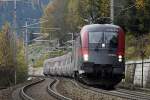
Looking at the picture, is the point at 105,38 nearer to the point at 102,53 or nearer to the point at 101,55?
the point at 102,53

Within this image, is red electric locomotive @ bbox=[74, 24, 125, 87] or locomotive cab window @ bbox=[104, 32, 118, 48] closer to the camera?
red electric locomotive @ bbox=[74, 24, 125, 87]

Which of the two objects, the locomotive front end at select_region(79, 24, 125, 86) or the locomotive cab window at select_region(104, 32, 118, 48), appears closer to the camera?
the locomotive front end at select_region(79, 24, 125, 86)

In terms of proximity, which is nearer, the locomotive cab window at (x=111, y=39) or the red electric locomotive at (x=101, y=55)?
the red electric locomotive at (x=101, y=55)

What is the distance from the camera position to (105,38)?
88.9ft

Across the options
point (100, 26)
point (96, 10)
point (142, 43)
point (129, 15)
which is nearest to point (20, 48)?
point (96, 10)

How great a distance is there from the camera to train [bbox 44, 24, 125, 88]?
26.3 m

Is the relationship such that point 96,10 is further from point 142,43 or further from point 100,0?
point 142,43

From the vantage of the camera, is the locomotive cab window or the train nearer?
the train

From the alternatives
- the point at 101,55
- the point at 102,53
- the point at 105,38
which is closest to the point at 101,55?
the point at 101,55

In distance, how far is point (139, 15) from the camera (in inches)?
1678

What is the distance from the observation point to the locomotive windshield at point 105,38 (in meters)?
27.0

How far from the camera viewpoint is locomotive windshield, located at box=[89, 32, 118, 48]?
27.0m

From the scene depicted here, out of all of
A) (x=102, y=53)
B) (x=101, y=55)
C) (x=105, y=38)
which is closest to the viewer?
(x=101, y=55)

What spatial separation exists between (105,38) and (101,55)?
1109 millimetres
